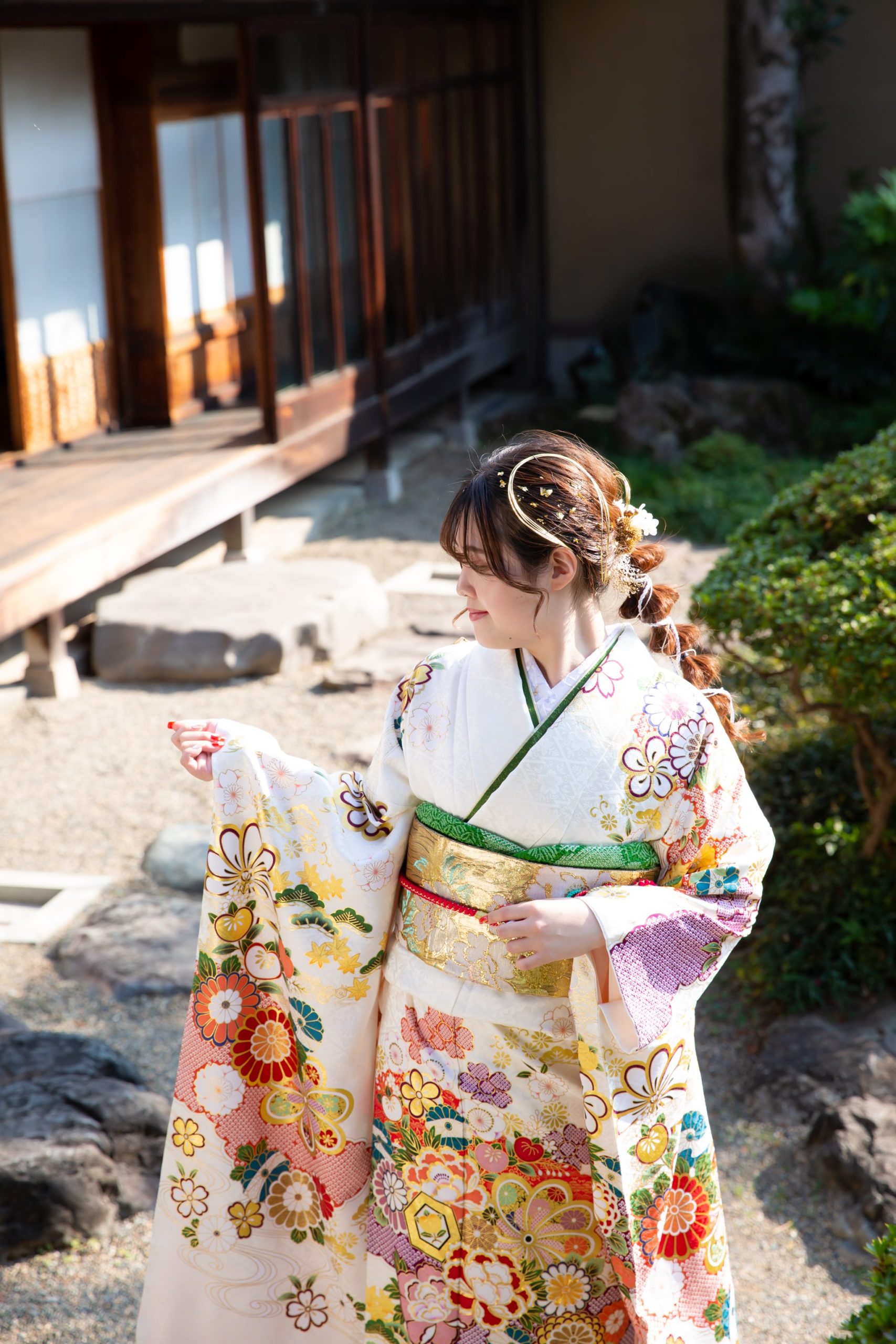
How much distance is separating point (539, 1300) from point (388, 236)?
8.58 metres

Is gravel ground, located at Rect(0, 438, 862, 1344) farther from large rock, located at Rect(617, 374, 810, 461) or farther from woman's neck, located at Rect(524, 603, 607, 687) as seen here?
large rock, located at Rect(617, 374, 810, 461)

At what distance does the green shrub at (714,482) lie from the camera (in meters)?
8.45

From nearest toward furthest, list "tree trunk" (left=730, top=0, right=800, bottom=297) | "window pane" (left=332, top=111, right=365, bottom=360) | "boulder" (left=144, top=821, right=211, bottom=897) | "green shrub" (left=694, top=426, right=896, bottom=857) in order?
"green shrub" (left=694, top=426, right=896, bottom=857) → "boulder" (left=144, top=821, right=211, bottom=897) → "window pane" (left=332, top=111, right=365, bottom=360) → "tree trunk" (left=730, top=0, right=800, bottom=297)

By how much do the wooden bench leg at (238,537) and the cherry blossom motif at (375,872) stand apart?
574 centimetres

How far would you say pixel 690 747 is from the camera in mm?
1956

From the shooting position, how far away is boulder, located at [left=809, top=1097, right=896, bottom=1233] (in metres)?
2.99

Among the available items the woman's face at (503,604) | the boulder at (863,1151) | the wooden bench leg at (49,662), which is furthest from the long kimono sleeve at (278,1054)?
the wooden bench leg at (49,662)

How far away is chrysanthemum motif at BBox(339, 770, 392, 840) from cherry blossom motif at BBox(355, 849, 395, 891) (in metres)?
0.03

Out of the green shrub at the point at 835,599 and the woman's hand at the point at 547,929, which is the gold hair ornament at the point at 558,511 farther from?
the green shrub at the point at 835,599

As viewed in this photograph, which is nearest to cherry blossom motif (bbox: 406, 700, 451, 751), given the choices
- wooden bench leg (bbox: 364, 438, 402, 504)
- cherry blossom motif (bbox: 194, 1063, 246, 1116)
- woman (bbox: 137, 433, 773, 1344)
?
woman (bbox: 137, 433, 773, 1344)

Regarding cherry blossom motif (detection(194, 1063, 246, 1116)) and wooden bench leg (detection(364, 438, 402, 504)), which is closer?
cherry blossom motif (detection(194, 1063, 246, 1116))

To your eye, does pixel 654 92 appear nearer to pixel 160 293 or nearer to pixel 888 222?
pixel 888 222

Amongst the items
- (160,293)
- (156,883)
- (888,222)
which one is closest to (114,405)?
(160,293)

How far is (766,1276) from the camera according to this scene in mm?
2912
